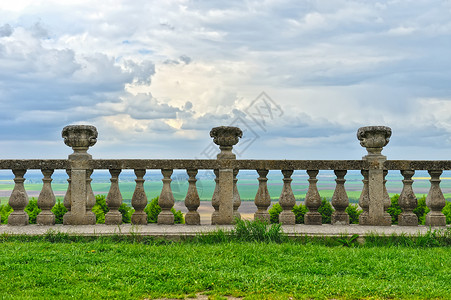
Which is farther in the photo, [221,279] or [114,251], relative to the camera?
[114,251]

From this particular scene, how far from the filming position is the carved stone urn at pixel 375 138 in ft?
28.6

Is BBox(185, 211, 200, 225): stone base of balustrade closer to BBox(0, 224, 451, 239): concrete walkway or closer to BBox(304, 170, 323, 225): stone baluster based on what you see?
BBox(0, 224, 451, 239): concrete walkway

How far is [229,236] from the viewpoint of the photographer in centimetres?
737

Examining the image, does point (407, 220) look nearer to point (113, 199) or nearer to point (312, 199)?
point (312, 199)

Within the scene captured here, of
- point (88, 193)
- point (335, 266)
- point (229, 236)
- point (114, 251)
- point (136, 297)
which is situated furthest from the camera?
point (88, 193)

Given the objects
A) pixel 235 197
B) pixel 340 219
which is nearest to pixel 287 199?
pixel 235 197

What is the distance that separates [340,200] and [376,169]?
905 millimetres

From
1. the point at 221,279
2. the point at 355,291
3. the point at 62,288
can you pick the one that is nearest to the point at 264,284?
the point at 221,279

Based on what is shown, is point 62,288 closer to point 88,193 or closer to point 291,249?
point 291,249

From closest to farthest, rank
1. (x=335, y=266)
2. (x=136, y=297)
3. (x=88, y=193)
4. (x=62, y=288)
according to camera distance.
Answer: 1. (x=136, y=297)
2. (x=62, y=288)
3. (x=335, y=266)
4. (x=88, y=193)

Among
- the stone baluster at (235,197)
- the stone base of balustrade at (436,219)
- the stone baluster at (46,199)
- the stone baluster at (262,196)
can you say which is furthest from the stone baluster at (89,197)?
the stone base of balustrade at (436,219)

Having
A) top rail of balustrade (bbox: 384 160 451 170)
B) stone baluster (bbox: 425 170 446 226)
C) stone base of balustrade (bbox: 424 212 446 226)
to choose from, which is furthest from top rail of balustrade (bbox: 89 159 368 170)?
stone base of balustrade (bbox: 424 212 446 226)

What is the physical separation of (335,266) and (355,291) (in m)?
0.97

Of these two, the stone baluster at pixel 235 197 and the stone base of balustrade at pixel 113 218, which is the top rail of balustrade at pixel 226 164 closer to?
the stone baluster at pixel 235 197
